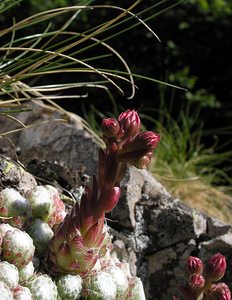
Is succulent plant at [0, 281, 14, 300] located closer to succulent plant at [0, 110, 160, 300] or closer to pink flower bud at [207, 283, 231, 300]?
succulent plant at [0, 110, 160, 300]

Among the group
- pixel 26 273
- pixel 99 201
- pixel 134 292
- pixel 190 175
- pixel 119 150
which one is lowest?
pixel 190 175

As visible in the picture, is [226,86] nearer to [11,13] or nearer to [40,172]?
[11,13]

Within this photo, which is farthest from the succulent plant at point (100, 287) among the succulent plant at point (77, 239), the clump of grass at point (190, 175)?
the clump of grass at point (190, 175)

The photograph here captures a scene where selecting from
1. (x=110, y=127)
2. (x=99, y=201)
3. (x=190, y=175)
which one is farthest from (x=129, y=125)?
(x=190, y=175)

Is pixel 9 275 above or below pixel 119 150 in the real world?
below

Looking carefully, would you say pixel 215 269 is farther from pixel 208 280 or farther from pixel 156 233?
pixel 156 233

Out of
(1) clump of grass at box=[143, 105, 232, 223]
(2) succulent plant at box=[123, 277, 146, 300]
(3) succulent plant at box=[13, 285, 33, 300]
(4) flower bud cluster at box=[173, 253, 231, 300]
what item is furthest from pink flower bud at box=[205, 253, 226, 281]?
(1) clump of grass at box=[143, 105, 232, 223]
